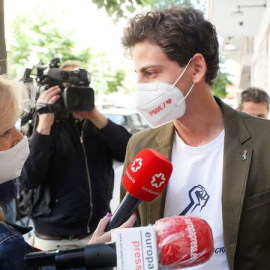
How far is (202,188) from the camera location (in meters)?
1.74

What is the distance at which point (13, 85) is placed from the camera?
5.35 ft

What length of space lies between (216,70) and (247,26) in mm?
7083

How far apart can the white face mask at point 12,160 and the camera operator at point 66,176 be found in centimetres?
105

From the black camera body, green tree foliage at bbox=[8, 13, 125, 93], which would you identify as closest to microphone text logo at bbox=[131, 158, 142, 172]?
the black camera body

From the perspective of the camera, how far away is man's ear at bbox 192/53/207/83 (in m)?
1.86

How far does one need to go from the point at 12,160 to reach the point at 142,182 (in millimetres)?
539

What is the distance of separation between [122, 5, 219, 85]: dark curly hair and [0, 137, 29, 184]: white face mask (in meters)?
0.68

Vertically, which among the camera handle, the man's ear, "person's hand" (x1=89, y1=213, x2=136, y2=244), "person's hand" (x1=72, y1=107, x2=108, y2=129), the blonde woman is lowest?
"person's hand" (x1=72, y1=107, x2=108, y2=129)

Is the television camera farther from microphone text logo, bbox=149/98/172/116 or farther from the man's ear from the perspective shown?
the man's ear

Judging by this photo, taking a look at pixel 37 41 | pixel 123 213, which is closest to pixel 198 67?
pixel 123 213

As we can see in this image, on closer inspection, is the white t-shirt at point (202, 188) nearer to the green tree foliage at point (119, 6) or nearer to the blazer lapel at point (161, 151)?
the blazer lapel at point (161, 151)

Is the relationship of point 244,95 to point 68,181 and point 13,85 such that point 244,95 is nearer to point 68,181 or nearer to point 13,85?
point 68,181

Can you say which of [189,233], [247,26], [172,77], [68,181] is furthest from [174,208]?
[247,26]

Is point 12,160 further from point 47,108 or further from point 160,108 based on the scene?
point 47,108
